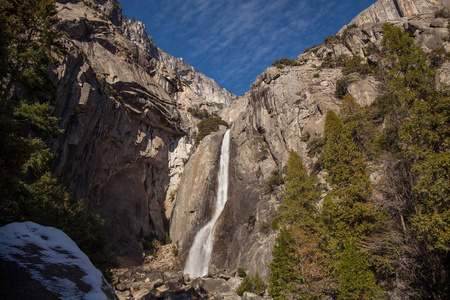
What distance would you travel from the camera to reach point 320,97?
39.1 metres

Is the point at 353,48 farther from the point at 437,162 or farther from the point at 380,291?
the point at 380,291

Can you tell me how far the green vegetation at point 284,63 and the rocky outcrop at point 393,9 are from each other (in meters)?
57.1

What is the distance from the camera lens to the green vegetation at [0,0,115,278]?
10102 mm

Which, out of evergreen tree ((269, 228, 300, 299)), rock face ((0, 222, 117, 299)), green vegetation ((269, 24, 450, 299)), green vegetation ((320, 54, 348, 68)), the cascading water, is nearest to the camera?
rock face ((0, 222, 117, 299))

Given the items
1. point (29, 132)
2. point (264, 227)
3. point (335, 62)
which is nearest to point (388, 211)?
point (264, 227)

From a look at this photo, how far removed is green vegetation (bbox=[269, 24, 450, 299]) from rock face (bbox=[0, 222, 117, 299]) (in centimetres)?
1559

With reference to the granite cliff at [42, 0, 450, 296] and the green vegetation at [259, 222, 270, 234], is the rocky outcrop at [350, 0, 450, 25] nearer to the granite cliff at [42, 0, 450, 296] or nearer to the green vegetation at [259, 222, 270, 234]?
the granite cliff at [42, 0, 450, 296]

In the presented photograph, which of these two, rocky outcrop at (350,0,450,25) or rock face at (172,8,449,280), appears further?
rocky outcrop at (350,0,450,25)

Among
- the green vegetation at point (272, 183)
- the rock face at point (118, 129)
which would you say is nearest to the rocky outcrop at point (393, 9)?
the green vegetation at point (272, 183)

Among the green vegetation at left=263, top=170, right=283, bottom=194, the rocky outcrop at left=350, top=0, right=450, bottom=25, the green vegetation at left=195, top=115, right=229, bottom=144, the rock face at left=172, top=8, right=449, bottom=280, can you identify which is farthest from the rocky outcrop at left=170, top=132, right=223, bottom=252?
the rocky outcrop at left=350, top=0, right=450, bottom=25

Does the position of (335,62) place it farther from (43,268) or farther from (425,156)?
(43,268)

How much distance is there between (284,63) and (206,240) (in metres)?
38.1

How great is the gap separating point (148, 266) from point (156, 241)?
21.0 ft

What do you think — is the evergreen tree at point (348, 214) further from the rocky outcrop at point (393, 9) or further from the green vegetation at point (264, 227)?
the rocky outcrop at point (393, 9)
